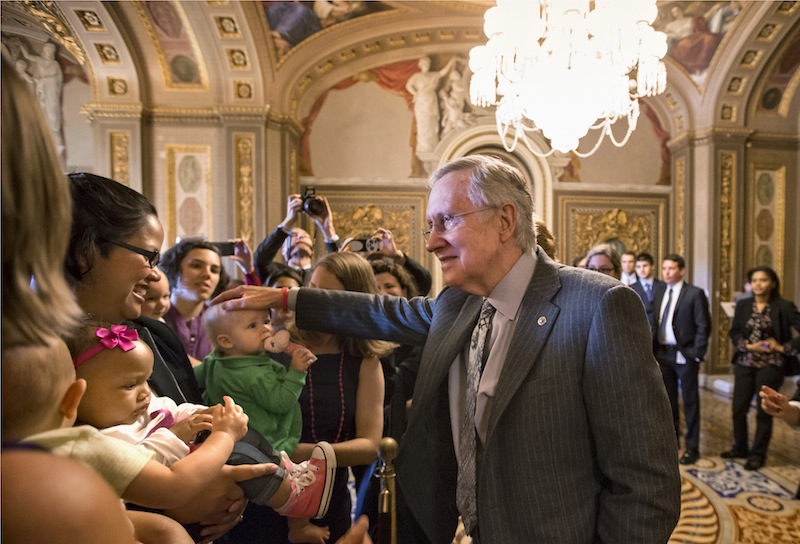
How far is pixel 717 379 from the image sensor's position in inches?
320

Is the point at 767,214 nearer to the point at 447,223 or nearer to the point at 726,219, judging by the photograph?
the point at 726,219

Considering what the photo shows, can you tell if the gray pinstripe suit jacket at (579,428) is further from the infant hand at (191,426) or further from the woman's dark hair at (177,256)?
the woman's dark hair at (177,256)

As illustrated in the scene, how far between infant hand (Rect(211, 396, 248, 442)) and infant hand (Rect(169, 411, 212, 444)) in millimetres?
20

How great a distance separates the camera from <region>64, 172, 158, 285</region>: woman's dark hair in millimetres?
1165

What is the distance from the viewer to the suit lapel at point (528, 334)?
128cm

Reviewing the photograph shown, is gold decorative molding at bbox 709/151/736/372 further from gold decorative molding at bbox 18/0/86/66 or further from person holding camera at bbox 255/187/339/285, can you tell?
gold decorative molding at bbox 18/0/86/66

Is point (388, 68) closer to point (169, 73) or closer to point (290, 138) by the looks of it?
point (290, 138)

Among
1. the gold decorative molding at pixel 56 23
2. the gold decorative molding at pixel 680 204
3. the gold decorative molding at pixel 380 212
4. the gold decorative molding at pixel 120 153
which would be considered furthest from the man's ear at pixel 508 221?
the gold decorative molding at pixel 680 204

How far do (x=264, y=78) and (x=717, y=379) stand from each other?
9150mm

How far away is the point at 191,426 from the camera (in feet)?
3.79


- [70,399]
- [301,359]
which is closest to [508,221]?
[301,359]

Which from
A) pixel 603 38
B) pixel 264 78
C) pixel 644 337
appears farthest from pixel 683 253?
pixel 644 337

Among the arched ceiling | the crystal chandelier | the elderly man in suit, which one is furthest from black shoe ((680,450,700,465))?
the arched ceiling

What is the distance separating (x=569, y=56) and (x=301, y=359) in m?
4.22
